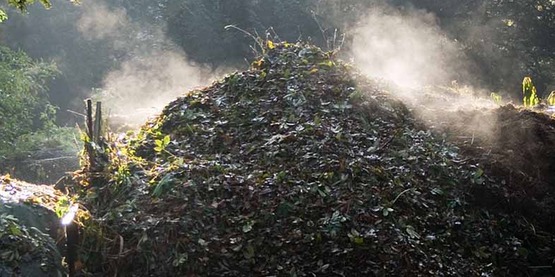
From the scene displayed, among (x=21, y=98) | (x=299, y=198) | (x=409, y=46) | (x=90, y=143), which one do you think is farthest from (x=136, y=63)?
(x=299, y=198)

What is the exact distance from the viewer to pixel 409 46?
50.9 ft

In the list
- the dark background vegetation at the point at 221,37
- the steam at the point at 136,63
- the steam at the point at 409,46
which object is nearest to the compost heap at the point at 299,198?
the steam at the point at 409,46

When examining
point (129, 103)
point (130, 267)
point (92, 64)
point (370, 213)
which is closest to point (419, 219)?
point (370, 213)

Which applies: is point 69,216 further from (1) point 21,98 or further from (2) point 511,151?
(1) point 21,98

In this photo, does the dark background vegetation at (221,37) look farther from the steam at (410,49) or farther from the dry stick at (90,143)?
the dry stick at (90,143)

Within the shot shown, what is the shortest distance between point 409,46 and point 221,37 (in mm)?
5924

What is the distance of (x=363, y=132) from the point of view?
18.0 ft

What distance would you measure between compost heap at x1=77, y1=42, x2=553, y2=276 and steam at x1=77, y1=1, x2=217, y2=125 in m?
10.1

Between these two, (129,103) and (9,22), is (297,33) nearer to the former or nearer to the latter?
(129,103)

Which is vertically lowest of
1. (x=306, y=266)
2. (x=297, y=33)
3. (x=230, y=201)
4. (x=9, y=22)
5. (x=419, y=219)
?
(x=306, y=266)

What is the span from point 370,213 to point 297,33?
45.2 ft

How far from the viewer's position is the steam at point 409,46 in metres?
14.2

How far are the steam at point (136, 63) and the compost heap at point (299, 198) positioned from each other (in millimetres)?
10102

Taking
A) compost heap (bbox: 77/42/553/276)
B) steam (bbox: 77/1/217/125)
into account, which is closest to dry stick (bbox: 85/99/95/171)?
compost heap (bbox: 77/42/553/276)
